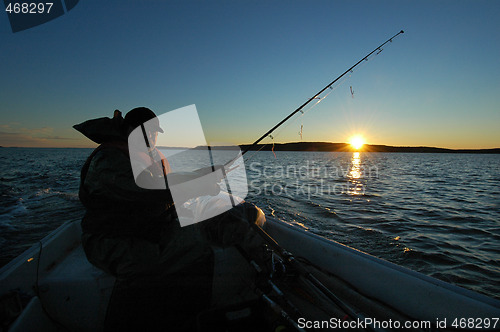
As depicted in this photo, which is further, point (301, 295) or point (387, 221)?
point (387, 221)

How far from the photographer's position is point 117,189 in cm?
194

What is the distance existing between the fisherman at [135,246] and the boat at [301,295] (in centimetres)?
36

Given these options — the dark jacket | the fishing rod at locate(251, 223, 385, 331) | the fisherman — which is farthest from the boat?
the dark jacket

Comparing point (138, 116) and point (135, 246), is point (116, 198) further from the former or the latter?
point (138, 116)

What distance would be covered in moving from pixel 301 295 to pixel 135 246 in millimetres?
1889

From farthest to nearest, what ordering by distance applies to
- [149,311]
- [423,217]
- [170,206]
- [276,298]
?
1. [423,217]
2. [170,206]
3. [276,298]
4. [149,311]

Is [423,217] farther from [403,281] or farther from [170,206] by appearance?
[170,206]

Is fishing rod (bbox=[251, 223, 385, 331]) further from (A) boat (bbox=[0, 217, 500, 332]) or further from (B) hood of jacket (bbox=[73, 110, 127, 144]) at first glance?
(B) hood of jacket (bbox=[73, 110, 127, 144])

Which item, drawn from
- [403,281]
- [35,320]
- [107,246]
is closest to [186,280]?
[107,246]

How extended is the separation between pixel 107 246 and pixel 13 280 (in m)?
1.13

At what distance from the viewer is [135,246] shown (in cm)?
202

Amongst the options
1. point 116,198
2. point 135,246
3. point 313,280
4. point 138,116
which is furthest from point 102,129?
point 313,280

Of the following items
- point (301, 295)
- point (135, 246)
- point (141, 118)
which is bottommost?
point (301, 295)

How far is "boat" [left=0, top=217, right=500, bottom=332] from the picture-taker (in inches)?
78.5
